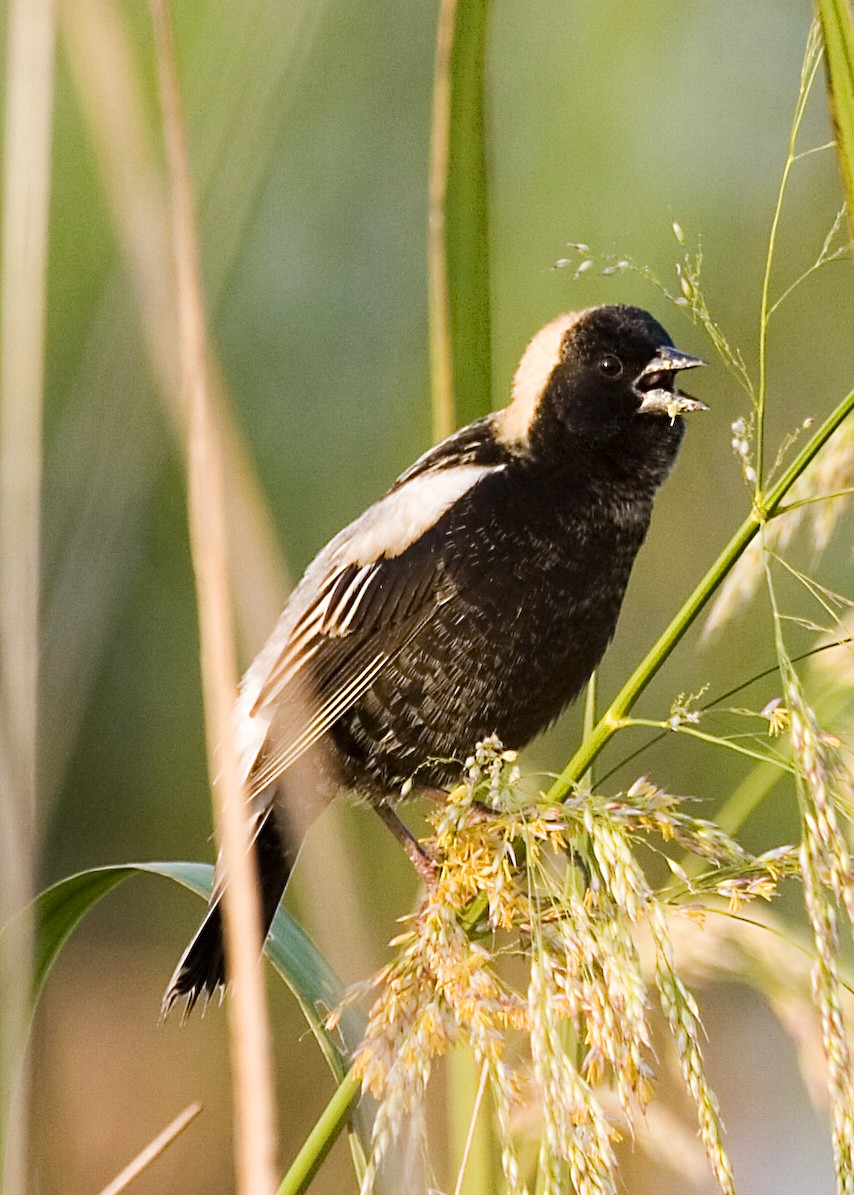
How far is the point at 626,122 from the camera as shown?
74.0 inches

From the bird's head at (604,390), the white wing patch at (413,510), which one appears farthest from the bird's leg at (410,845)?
the bird's head at (604,390)

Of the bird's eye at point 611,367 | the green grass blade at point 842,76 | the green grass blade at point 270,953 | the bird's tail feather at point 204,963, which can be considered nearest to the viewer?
the green grass blade at point 842,76

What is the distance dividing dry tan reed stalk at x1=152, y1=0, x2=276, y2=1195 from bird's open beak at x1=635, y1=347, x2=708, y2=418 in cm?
71

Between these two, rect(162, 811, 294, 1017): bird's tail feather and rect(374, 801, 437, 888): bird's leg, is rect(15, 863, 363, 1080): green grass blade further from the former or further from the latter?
rect(374, 801, 437, 888): bird's leg

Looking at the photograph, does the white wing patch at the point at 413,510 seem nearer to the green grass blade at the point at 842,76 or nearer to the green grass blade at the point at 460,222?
the green grass blade at the point at 460,222

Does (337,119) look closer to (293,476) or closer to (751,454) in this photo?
(293,476)

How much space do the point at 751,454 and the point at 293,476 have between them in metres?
1.11

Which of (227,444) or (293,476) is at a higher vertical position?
(227,444)

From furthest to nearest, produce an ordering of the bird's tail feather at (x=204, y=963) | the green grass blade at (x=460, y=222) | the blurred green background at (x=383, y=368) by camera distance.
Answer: the blurred green background at (x=383, y=368)
the bird's tail feather at (x=204, y=963)
the green grass blade at (x=460, y=222)

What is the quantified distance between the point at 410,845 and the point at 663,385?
0.56 metres

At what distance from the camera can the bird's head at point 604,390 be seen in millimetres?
1440

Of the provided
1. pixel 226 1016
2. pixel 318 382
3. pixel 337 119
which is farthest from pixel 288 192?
pixel 226 1016

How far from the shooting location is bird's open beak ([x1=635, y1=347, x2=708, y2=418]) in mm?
1362

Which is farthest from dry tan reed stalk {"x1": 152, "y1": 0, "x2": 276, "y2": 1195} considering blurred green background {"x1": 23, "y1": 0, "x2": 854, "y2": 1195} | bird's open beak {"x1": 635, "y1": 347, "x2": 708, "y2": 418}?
blurred green background {"x1": 23, "y1": 0, "x2": 854, "y2": 1195}
